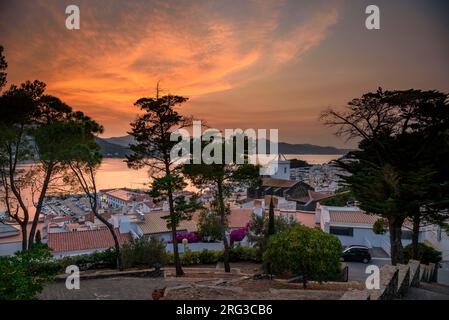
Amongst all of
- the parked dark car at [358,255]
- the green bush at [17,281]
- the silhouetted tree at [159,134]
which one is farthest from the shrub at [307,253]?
the parked dark car at [358,255]

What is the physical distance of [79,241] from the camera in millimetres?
25578

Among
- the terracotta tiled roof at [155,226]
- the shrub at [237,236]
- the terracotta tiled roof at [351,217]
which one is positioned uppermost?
the terracotta tiled roof at [351,217]

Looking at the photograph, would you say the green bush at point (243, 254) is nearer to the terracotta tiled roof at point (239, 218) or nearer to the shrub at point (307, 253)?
the shrub at point (307, 253)

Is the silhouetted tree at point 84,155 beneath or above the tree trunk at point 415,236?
above

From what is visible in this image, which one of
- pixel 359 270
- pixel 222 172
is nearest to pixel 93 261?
pixel 222 172

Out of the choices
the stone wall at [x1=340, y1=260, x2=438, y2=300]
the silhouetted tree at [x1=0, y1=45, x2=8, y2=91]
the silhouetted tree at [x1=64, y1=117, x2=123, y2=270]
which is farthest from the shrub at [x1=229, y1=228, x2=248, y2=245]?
the silhouetted tree at [x1=0, y1=45, x2=8, y2=91]

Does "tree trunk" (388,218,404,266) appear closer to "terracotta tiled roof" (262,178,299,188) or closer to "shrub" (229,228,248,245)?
Answer: "shrub" (229,228,248,245)

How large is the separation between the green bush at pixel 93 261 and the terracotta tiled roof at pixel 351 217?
16.5 m

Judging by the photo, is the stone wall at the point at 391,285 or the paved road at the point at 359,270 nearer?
the stone wall at the point at 391,285

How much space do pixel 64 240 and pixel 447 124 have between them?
2469cm

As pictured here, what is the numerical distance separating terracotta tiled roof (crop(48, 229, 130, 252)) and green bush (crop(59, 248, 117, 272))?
9.54 meters

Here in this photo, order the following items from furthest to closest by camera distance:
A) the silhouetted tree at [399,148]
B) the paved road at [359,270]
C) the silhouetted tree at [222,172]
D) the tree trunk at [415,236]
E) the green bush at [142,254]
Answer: the green bush at [142,254], the silhouetted tree at [222,172], the paved road at [359,270], the tree trunk at [415,236], the silhouetted tree at [399,148]

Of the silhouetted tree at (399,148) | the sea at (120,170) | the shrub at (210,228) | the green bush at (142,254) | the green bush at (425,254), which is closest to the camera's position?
the silhouetted tree at (399,148)

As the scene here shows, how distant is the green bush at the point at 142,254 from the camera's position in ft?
51.8
